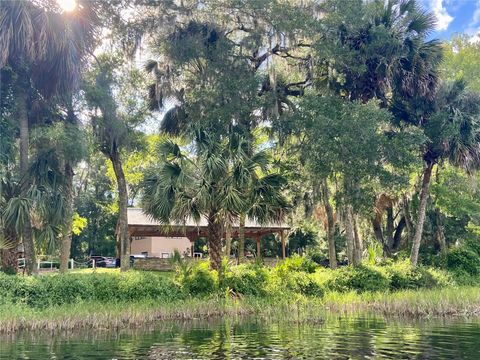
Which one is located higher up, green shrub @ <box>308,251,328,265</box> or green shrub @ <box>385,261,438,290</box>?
Answer: green shrub @ <box>308,251,328,265</box>

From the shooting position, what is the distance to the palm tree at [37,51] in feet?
52.5

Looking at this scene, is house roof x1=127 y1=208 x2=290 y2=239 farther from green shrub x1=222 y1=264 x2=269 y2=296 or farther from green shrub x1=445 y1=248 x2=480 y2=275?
green shrub x1=222 y1=264 x2=269 y2=296

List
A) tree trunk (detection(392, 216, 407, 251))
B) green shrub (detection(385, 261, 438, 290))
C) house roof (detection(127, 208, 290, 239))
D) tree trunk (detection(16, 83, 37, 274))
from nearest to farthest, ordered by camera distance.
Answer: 1. tree trunk (detection(16, 83, 37, 274))
2. green shrub (detection(385, 261, 438, 290))
3. house roof (detection(127, 208, 290, 239))
4. tree trunk (detection(392, 216, 407, 251))

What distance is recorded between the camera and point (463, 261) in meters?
25.8

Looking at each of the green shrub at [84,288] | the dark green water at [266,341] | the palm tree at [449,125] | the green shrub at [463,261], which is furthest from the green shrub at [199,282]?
the green shrub at [463,261]

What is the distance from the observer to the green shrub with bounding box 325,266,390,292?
19.2 metres

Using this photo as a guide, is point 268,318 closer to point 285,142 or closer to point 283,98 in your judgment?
point 285,142

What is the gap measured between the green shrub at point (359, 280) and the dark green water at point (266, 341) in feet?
17.5

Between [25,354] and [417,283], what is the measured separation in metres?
15.7

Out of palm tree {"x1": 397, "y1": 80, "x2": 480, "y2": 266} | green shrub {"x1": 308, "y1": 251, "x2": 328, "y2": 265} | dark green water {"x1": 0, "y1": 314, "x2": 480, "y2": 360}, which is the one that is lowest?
dark green water {"x1": 0, "y1": 314, "x2": 480, "y2": 360}

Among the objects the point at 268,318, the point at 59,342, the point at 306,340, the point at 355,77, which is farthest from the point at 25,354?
the point at 355,77

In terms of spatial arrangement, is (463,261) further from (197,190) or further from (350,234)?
(197,190)

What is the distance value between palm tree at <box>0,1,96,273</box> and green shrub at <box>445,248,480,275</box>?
20084 mm

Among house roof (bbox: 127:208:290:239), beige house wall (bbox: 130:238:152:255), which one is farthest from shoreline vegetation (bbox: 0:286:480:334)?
beige house wall (bbox: 130:238:152:255)
